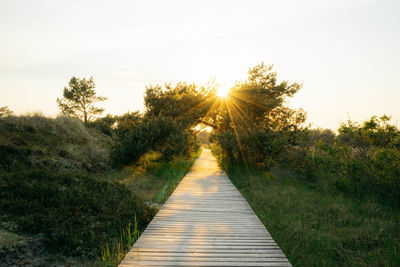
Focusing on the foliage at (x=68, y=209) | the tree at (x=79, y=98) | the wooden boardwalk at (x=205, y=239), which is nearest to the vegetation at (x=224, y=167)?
the foliage at (x=68, y=209)

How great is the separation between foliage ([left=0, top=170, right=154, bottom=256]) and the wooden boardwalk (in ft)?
2.62

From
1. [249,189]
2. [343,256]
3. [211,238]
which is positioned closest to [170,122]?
[249,189]

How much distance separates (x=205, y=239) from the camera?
13.5 feet

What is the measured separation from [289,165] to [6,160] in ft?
38.3

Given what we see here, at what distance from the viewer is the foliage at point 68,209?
13.0 feet

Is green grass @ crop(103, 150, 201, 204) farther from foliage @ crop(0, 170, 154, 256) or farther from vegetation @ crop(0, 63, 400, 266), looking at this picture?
foliage @ crop(0, 170, 154, 256)

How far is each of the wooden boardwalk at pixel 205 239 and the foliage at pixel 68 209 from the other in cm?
80

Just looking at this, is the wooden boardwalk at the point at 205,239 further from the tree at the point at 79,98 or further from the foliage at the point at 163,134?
the tree at the point at 79,98

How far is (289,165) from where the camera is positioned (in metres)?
11.7

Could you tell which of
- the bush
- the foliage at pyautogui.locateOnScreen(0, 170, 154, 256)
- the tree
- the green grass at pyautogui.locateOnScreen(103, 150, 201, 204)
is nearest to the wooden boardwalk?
the foliage at pyautogui.locateOnScreen(0, 170, 154, 256)

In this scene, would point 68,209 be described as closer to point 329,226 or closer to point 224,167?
point 329,226

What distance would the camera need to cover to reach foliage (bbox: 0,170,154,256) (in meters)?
3.96

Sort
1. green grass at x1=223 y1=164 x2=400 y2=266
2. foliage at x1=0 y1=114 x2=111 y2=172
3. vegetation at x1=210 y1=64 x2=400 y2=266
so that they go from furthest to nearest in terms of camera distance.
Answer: foliage at x1=0 y1=114 x2=111 y2=172
vegetation at x1=210 y1=64 x2=400 y2=266
green grass at x1=223 y1=164 x2=400 y2=266

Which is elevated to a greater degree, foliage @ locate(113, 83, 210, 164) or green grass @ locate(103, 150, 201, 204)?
foliage @ locate(113, 83, 210, 164)
